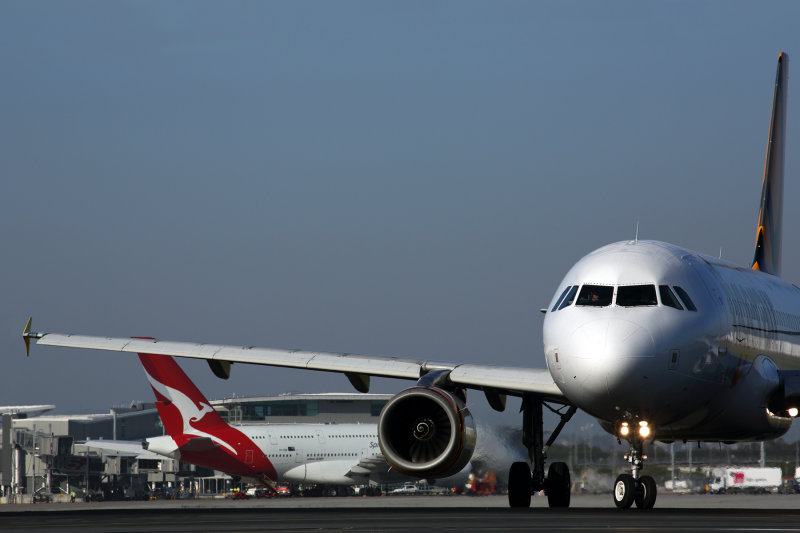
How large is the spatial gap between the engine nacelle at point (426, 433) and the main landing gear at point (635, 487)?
2.63 metres

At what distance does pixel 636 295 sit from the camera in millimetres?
18062

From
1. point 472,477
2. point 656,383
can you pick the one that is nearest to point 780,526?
point 656,383

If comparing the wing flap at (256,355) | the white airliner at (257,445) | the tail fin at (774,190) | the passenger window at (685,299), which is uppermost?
the tail fin at (774,190)

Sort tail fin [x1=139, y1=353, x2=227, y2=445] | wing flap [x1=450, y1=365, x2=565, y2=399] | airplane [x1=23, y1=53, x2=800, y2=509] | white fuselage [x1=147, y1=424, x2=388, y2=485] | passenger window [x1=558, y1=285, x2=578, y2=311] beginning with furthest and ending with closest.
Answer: white fuselage [x1=147, y1=424, x2=388, y2=485] → tail fin [x1=139, y1=353, x2=227, y2=445] → wing flap [x1=450, y1=365, x2=565, y2=399] → passenger window [x1=558, y1=285, x2=578, y2=311] → airplane [x1=23, y1=53, x2=800, y2=509]

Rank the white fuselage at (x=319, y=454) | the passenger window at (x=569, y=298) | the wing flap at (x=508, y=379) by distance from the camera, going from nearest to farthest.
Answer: the passenger window at (x=569, y=298) → the wing flap at (x=508, y=379) → the white fuselage at (x=319, y=454)

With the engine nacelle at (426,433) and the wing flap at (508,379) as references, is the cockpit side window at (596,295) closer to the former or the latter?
the wing flap at (508,379)

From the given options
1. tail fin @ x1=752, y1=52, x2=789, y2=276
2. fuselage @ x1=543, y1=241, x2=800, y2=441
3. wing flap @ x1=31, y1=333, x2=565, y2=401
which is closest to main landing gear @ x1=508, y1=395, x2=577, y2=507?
wing flap @ x1=31, y1=333, x2=565, y2=401

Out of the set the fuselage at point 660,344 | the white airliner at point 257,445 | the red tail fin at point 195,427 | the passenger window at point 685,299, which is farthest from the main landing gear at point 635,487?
the red tail fin at point 195,427

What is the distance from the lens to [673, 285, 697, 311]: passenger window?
18234 millimetres

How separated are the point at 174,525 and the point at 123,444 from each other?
69.9 meters

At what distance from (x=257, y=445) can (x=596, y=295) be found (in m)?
56.0

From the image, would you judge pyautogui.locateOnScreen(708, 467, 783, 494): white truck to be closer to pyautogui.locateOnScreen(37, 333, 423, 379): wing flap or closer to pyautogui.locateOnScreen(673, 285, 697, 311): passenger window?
pyautogui.locateOnScreen(37, 333, 423, 379): wing flap

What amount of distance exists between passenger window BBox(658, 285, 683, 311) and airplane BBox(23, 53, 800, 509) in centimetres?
2

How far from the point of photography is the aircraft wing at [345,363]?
68.0 feet
